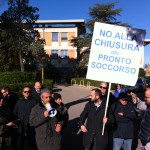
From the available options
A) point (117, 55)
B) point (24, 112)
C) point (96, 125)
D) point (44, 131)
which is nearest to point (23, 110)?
point (24, 112)

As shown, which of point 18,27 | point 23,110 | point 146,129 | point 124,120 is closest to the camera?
point 146,129

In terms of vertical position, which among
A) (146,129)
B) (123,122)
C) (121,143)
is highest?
(146,129)

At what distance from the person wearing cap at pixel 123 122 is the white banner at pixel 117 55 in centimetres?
79

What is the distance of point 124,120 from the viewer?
22.2 feet

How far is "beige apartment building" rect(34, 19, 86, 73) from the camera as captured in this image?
197ft

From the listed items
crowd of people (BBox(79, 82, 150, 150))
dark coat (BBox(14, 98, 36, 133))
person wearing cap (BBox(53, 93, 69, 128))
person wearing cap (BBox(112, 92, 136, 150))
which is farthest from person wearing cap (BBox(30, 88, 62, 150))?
person wearing cap (BBox(112, 92, 136, 150))

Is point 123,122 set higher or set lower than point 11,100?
lower

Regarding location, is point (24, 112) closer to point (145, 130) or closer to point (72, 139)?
point (145, 130)

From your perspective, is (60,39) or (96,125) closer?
(96,125)

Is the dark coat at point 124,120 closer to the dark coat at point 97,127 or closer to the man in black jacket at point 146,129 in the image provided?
the dark coat at point 97,127

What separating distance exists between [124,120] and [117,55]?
1382mm

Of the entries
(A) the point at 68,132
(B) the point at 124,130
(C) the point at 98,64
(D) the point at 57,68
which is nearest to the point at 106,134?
(B) the point at 124,130

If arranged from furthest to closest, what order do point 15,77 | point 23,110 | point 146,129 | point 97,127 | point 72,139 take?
point 15,77
point 72,139
point 23,110
point 97,127
point 146,129

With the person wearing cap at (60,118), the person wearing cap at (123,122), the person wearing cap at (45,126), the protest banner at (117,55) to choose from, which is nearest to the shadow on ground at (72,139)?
the person wearing cap at (123,122)
